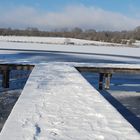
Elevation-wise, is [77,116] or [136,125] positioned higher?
[77,116]

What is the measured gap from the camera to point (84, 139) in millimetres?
3865

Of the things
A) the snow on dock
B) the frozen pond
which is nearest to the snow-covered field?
the snow on dock

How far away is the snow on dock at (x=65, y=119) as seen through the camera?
4.00 meters

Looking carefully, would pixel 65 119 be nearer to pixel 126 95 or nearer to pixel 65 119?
pixel 65 119

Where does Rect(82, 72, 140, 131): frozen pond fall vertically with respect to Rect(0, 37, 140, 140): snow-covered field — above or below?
below

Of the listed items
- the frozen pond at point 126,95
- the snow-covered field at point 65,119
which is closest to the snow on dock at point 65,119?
the snow-covered field at point 65,119

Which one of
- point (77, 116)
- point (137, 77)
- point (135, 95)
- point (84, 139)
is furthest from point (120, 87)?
point (84, 139)

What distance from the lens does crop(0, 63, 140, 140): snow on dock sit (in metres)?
4.00

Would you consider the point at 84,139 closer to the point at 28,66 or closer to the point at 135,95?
the point at 135,95

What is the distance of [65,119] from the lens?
4.73 meters

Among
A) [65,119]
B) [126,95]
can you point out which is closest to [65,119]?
[65,119]

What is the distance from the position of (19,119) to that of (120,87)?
10.6 m

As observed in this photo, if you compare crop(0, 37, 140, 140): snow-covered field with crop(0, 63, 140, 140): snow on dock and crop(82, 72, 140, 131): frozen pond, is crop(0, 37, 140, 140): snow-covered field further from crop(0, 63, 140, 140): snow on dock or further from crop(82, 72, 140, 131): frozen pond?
crop(82, 72, 140, 131): frozen pond

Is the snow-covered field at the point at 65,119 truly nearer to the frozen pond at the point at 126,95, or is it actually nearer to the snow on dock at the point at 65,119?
the snow on dock at the point at 65,119
